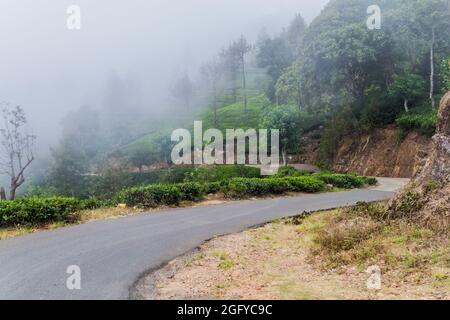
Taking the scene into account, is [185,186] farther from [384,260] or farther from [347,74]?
[347,74]

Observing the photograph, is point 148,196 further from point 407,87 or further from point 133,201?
point 407,87

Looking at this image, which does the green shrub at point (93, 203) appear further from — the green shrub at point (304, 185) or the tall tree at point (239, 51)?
the tall tree at point (239, 51)

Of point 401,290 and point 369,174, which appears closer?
A: point 401,290

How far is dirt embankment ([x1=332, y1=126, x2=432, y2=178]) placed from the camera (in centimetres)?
3603

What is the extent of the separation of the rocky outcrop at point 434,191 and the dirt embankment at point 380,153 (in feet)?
75.6

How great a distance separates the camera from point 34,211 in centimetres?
1386

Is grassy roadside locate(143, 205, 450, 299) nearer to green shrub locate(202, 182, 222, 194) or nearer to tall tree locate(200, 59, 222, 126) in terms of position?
green shrub locate(202, 182, 222, 194)

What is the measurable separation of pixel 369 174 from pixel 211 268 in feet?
107

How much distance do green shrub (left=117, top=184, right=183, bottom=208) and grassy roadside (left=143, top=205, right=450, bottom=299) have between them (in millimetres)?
6239

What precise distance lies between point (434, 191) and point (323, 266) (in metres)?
4.34

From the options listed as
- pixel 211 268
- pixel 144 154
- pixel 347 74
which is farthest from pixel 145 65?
pixel 211 268

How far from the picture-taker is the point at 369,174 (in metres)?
38.7

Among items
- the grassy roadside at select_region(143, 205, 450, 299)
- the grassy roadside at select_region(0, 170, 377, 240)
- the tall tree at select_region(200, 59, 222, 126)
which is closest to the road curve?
the grassy roadside at select_region(143, 205, 450, 299)
